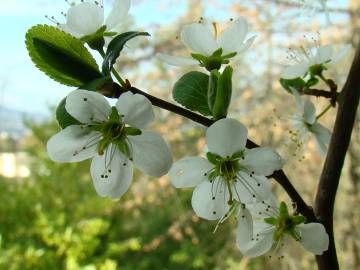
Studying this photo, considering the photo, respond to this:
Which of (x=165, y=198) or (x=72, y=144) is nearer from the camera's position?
(x=72, y=144)

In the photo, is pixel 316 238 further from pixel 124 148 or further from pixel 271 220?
pixel 124 148

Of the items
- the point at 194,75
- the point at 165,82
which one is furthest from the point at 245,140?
the point at 165,82

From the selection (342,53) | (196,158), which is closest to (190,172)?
(196,158)

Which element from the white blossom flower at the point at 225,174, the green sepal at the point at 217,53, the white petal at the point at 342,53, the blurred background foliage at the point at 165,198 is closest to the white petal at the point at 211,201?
the white blossom flower at the point at 225,174

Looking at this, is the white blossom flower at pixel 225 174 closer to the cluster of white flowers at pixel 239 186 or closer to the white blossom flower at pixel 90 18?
the cluster of white flowers at pixel 239 186

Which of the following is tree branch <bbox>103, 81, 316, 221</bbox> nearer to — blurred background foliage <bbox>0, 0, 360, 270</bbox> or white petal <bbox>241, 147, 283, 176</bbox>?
white petal <bbox>241, 147, 283, 176</bbox>

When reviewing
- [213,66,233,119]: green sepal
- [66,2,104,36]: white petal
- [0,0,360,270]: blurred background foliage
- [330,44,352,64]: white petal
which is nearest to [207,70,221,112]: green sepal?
[213,66,233,119]: green sepal
